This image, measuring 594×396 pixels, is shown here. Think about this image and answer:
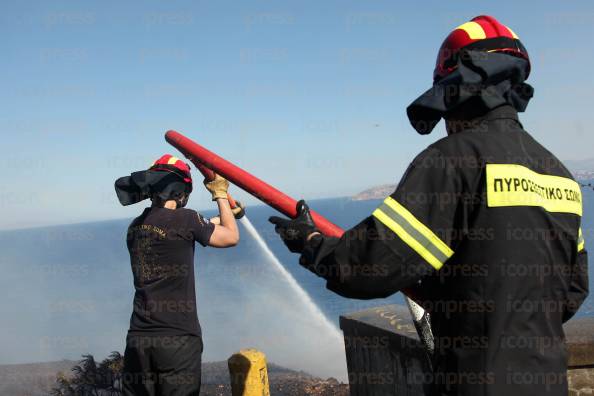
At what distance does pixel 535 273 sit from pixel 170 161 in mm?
3530

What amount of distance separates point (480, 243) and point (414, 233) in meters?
0.28

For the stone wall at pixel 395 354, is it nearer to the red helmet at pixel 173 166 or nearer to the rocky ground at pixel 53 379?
the red helmet at pixel 173 166

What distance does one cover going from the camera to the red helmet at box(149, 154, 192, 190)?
4.52 metres

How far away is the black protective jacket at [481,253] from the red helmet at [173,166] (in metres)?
2.85

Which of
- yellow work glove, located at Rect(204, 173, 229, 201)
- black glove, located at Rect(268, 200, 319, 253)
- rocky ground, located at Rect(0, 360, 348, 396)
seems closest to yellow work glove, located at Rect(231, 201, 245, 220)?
yellow work glove, located at Rect(204, 173, 229, 201)

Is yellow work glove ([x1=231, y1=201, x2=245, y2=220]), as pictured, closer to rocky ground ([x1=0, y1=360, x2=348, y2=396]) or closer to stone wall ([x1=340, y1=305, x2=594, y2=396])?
stone wall ([x1=340, y1=305, x2=594, y2=396])

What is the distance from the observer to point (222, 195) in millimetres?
4574

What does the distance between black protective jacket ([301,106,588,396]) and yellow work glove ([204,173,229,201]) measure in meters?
2.69

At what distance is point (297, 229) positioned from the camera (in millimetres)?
2203

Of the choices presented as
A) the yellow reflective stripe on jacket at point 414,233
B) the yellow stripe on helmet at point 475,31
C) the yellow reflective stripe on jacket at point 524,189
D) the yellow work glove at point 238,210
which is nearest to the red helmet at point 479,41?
the yellow stripe on helmet at point 475,31

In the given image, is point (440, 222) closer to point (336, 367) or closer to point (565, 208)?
point (565, 208)

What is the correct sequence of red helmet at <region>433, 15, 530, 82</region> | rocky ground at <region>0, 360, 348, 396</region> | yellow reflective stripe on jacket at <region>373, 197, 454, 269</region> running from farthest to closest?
1. rocky ground at <region>0, 360, 348, 396</region>
2. red helmet at <region>433, 15, 530, 82</region>
3. yellow reflective stripe on jacket at <region>373, 197, 454, 269</region>

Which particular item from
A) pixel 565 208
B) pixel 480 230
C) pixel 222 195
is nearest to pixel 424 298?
pixel 480 230

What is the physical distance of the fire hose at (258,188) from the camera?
8.33 ft
